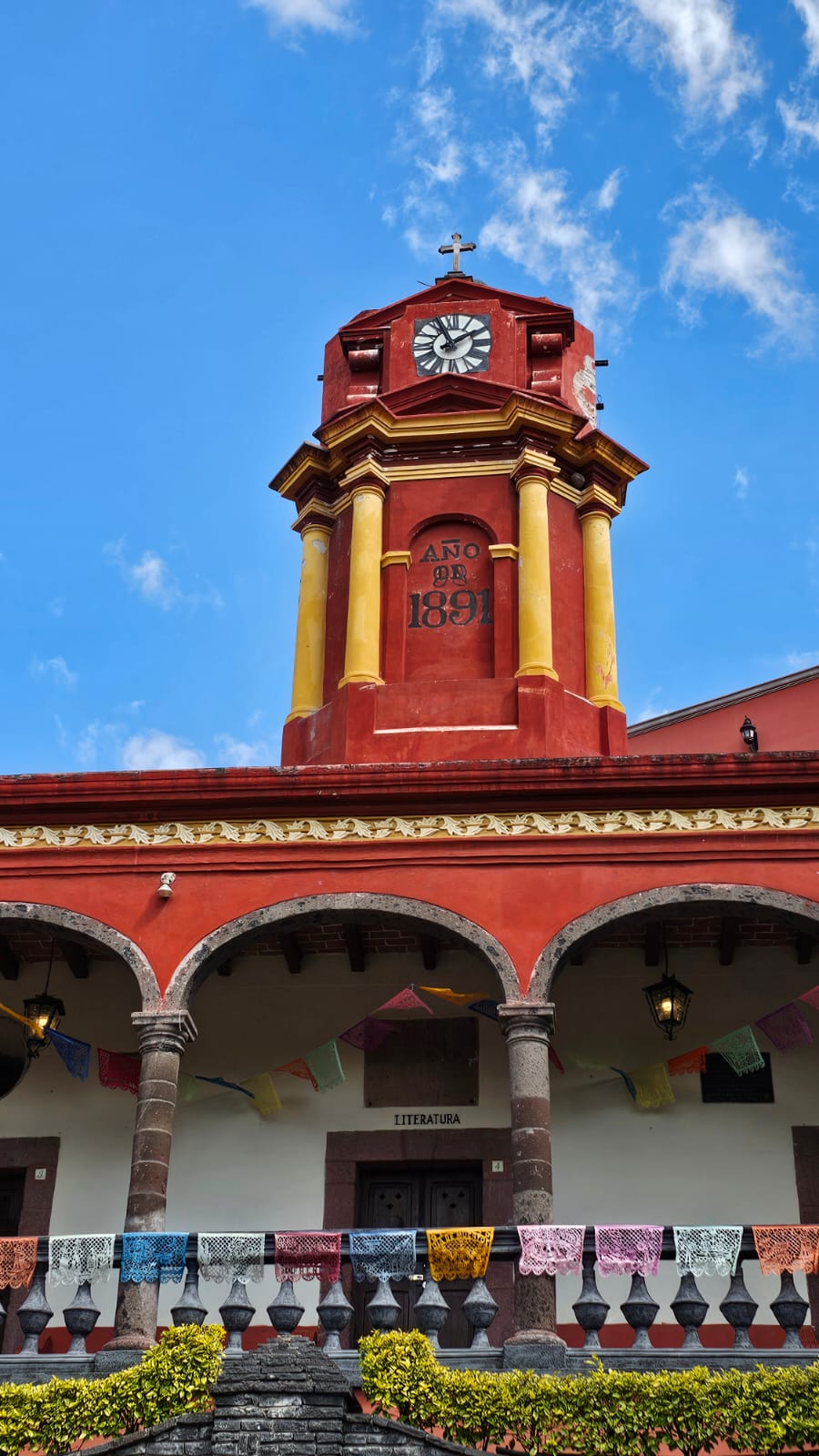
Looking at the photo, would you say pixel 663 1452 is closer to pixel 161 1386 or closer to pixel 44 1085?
pixel 161 1386

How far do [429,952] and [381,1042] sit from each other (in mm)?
892

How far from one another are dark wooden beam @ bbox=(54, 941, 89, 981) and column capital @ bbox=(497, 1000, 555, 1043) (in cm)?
409

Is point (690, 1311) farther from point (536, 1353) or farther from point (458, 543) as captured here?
point (458, 543)

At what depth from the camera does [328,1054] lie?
12.4 meters

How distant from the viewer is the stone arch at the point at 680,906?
11.3 metres

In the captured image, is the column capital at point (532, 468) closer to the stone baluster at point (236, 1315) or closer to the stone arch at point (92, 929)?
the stone arch at point (92, 929)

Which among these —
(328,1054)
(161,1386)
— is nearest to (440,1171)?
(328,1054)

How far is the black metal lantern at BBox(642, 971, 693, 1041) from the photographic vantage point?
41.0ft

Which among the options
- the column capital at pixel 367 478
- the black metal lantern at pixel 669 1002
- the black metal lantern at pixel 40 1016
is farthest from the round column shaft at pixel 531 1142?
the column capital at pixel 367 478

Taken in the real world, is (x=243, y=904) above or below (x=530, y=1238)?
above

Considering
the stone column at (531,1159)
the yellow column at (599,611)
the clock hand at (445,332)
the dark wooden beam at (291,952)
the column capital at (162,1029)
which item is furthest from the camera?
the clock hand at (445,332)

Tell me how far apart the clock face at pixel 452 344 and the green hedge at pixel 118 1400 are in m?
10.5

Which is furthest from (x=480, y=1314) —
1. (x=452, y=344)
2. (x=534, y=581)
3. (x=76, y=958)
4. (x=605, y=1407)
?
(x=452, y=344)

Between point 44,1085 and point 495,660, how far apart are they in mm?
5476
